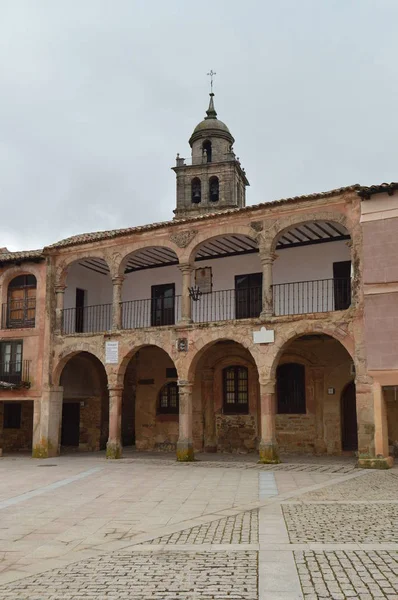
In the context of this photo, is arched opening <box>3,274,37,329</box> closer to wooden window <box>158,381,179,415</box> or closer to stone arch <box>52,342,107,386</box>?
stone arch <box>52,342,107,386</box>

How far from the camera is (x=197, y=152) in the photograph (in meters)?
39.6

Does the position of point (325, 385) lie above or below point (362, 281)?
below

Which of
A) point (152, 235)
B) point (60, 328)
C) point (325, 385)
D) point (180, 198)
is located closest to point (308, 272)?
point (325, 385)

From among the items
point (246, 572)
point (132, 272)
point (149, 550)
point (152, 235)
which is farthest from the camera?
point (132, 272)

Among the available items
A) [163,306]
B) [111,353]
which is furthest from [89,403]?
[163,306]

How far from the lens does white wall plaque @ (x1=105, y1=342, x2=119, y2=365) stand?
20422 millimetres

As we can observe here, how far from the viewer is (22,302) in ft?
74.6

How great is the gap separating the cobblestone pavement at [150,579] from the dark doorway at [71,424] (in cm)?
1828

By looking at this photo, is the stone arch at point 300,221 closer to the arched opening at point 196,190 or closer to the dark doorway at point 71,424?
the dark doorway at point 71,424

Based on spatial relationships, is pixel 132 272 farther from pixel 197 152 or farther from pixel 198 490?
pixel 197 152

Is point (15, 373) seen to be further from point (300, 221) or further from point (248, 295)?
point (300, 221)

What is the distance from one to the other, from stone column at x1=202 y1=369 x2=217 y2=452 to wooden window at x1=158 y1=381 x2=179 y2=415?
152 cm

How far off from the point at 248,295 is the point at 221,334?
316cm

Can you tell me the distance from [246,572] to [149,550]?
1.58 metres
